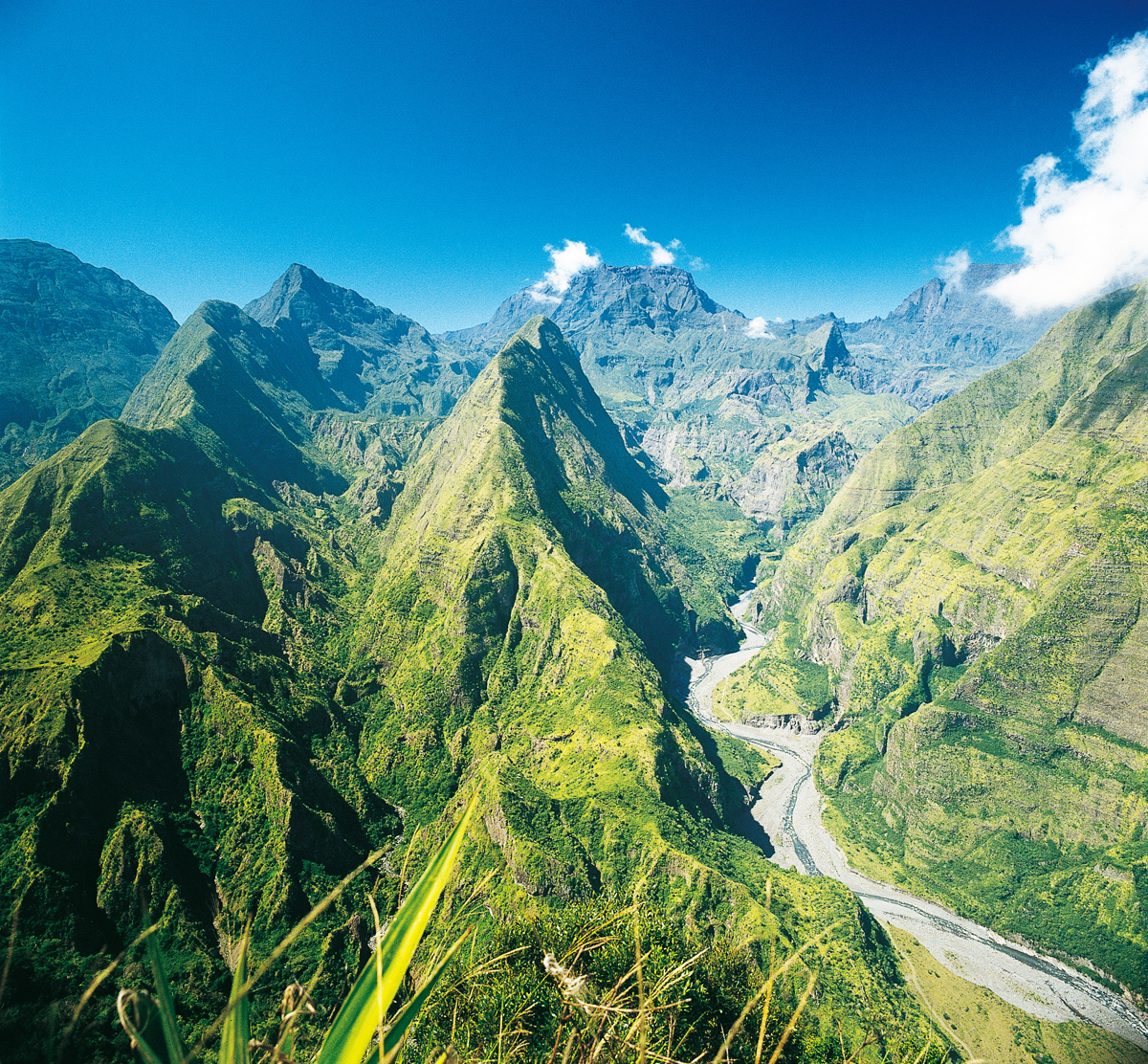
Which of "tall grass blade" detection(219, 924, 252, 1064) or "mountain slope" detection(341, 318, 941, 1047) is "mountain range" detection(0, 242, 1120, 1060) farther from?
"tall grass blade" detection(219, 924, 252, 1064)

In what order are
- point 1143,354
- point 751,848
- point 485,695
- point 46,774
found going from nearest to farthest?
point 46,774 → point 751,848 → point 485,695 → point 1143,354

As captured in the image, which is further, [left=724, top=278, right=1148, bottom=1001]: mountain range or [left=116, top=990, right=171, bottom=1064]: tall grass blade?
[left=724, top=278, right=1148, bottom=1001]: mountain range

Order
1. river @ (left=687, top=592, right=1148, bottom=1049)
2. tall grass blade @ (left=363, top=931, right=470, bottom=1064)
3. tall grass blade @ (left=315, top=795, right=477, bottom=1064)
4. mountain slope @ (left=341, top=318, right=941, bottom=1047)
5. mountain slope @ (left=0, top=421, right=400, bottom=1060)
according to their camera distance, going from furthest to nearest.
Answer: river @ (left=687, top=592, right=1148, bottom=1049)
mountain slope @ (left=341, top=318, right=941, bottom=1047)
mountain slope @ (left=0, top=421, right=400, bottom=1060)
tall grass blade @ (left=363, top=931, right=470, bottom=1064)
tall grass blade @ (left=315, top=795, right=477, bottom=1064)

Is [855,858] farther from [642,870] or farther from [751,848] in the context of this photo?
[642,870]

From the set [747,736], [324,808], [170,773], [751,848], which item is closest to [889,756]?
[747,736]

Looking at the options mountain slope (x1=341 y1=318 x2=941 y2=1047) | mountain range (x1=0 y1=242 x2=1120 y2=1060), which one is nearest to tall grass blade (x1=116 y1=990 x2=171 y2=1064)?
mountain range (x1=0 y1=242 x2=1120 y2=1060)

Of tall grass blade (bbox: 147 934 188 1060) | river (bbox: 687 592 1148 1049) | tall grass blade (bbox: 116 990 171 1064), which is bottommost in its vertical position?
river (bbox: 687 592 1148 1049)

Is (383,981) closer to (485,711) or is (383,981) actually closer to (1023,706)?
(485,711)

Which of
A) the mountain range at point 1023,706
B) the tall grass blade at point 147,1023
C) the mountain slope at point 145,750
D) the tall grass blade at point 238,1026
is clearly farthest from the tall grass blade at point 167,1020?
the mountain range at point 1023,706
